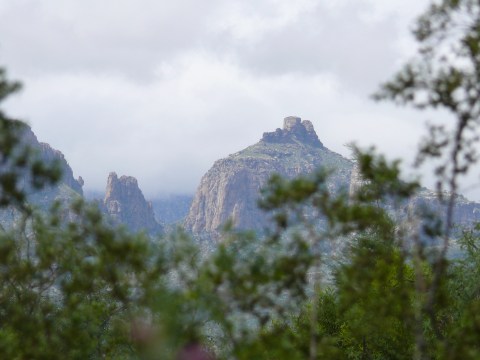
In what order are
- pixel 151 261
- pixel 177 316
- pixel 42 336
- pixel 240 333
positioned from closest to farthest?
pixel 177 316 → pixel 240 333 → pixel 151 261 → pixel 42 336

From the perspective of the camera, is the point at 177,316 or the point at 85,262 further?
the point at 85,262

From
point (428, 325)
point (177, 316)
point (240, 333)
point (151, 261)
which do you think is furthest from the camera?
point (428, 325)

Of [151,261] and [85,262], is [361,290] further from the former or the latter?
[85,262]

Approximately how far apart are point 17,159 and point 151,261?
4.01 meters

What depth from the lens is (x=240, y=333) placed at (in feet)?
38.8

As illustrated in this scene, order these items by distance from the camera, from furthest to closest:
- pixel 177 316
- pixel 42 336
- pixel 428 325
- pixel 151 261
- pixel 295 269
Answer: pixel 428 325 → pixel 42 336 → pixel 151 261 → pixel 295 269 → pixel 177 316

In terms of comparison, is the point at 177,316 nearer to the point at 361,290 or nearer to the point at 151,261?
the point at 151,261

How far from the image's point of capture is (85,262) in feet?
51.0

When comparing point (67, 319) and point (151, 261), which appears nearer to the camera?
point (151, 261)

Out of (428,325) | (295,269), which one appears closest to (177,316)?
(295,269)

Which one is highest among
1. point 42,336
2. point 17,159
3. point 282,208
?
point 17,159

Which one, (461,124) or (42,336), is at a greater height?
(461,124)

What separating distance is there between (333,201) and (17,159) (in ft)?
24.2

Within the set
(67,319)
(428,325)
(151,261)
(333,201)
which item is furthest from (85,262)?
(428,325)
